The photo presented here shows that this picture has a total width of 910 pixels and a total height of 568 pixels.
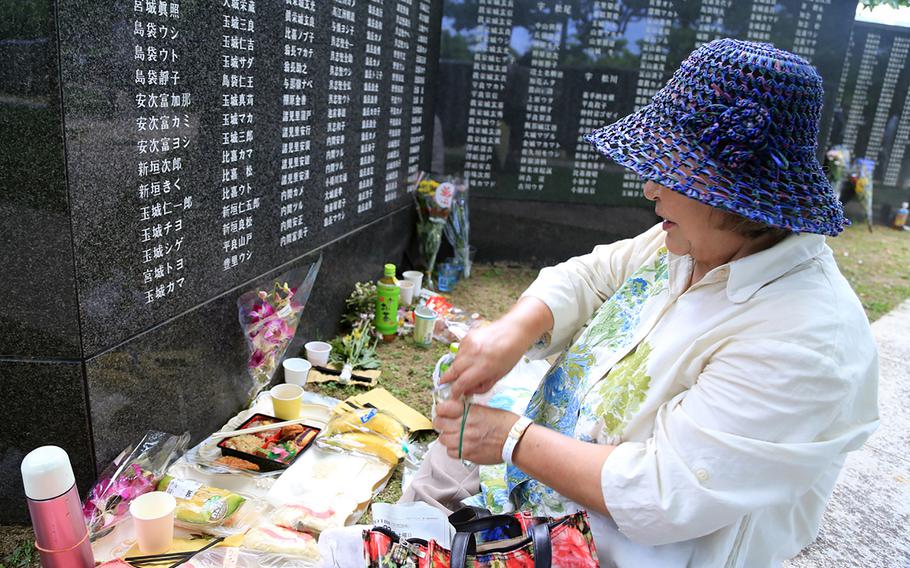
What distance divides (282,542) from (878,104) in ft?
39.7

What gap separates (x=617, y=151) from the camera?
57.0 inches

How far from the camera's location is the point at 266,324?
3.12 m

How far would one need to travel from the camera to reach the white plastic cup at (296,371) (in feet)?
11.3

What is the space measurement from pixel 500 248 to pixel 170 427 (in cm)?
444

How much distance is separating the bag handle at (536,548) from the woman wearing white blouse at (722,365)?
108 mm

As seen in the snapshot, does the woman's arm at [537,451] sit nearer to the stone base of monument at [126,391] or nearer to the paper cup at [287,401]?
the stone base of monument at [126,391]

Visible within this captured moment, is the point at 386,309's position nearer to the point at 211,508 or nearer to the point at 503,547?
the point at 211,508

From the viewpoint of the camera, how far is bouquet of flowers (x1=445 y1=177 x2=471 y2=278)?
19.4 feet

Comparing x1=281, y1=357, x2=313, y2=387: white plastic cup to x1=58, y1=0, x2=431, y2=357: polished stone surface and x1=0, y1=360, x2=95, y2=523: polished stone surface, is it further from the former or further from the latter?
x1=0, y1=360, x2=95, y2=523: polished stone surface

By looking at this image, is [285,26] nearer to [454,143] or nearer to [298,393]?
[298,393]

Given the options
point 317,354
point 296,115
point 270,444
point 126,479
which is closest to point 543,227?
point 317,354

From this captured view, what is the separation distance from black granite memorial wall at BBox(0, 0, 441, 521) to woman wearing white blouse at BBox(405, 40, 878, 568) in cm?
137

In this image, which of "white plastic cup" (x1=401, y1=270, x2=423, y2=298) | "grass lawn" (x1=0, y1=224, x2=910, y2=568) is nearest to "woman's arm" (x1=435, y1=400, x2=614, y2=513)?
"grass lawn" (x1=0, y1=224, x2=910, y2=568)

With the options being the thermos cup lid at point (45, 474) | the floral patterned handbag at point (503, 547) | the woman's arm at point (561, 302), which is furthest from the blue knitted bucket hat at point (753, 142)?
the thermos cup lid at point (45, 474)
